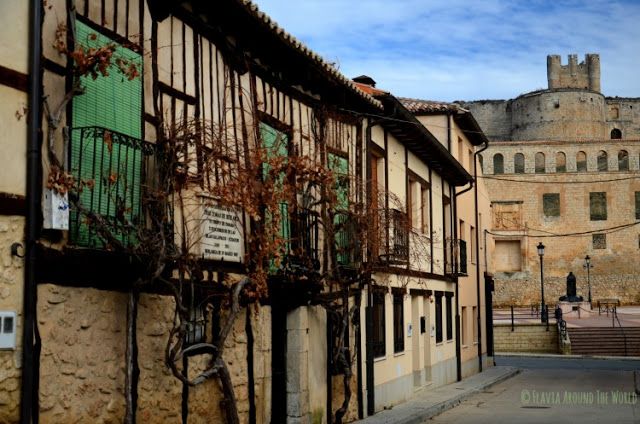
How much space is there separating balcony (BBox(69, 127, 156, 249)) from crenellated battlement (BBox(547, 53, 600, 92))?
94.8m

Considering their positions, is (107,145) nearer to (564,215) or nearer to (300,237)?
(300,237)

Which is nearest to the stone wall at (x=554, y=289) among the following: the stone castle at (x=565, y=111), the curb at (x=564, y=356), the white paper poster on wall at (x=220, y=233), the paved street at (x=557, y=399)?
the stone castle at (x=565, y=111)

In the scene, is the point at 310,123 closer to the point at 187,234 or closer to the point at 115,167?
the point at 187,234

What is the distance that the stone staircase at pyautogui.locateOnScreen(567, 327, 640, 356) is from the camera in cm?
4147

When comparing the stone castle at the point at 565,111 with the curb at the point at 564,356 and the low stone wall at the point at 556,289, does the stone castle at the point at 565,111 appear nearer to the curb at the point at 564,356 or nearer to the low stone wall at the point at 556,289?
the low stone wall at the point at 556,289

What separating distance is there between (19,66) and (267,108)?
18.6ft

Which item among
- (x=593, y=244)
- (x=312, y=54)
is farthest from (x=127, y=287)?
(x=593, y=244)

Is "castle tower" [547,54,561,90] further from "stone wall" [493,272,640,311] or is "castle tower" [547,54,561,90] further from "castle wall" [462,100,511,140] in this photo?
"stone wall" [493,272,640,311]

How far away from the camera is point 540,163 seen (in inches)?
3017

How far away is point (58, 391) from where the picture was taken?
318 inches

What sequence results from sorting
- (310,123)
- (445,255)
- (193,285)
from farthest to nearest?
(445,255)
(310,123)
(193,285)

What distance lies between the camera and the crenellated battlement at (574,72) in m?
99.6

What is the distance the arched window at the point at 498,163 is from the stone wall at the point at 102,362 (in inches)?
2653

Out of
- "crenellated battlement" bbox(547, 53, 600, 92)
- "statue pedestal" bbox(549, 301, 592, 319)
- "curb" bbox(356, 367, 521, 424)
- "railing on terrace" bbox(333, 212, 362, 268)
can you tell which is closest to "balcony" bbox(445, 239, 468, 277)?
"curb" bbox(356, 367, 521, 424)
